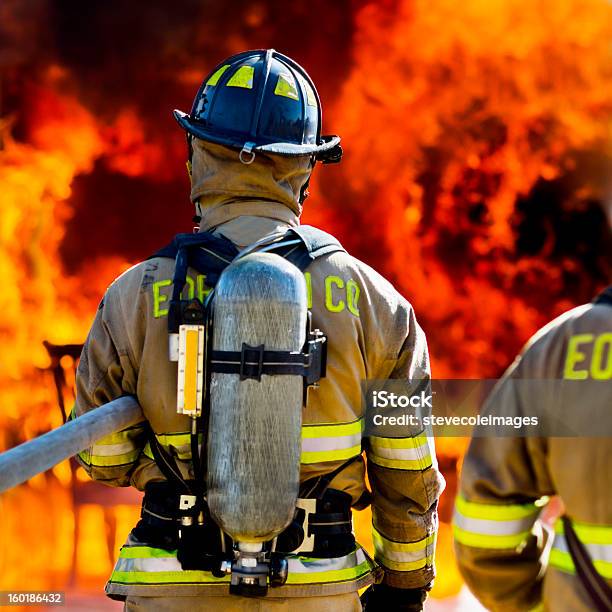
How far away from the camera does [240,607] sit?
3.07m

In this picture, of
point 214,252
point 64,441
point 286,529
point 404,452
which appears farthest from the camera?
point 404,452

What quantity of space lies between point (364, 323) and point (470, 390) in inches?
168

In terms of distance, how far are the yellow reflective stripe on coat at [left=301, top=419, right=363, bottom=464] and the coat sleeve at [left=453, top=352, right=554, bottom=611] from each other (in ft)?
2.66

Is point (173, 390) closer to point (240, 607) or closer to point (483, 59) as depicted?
point (240, 607)

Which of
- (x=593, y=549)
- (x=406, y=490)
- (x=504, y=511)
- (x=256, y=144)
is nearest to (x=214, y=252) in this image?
(x=256, y=144)

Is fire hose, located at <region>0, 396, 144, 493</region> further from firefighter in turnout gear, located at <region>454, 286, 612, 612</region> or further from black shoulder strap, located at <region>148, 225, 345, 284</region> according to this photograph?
firefighter in turnout gear, located at <region>454, 286, 612, 612</region>

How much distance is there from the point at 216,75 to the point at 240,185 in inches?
14.8

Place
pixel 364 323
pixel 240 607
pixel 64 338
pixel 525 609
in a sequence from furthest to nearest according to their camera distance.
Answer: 1. pixel 64 338
2. pixel 364 323
3. pixel 240 607
4. pixel 525 609

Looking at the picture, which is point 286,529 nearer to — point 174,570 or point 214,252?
point 174,570

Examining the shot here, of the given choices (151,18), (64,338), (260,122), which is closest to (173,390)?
(260,122)

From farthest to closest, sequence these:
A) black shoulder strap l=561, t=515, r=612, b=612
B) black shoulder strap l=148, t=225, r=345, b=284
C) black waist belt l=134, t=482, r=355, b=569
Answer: black shoulder strap l=148, t=225, r=345, b=284 < black waist belt l=134, t=482, r=355, b=569 < black shoulder strap l=561, t=515, r=612, b=612

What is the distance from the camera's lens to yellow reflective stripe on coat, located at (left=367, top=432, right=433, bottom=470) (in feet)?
10.8

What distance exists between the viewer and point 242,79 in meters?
3.41

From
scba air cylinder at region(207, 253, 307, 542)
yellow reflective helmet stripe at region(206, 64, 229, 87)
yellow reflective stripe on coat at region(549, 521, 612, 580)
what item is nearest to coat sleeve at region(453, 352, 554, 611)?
yellow reflective stripe on coat at region(549, 521, 612, 580)
